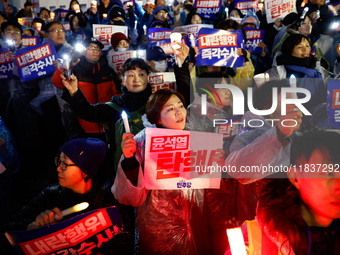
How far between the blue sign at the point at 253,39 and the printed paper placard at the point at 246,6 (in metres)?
2.15

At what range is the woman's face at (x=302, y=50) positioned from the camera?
340cm

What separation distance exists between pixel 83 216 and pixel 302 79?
9.53 feet

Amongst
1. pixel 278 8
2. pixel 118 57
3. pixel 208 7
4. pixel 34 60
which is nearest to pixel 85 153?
pixel 118 57

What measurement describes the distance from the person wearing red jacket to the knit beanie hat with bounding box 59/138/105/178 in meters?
1.65

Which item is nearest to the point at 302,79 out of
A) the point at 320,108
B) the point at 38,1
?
the point at 320,108

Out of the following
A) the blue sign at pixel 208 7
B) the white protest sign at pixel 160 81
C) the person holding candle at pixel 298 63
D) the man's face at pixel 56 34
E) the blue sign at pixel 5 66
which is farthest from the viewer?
the blue sign at pixel 208 7

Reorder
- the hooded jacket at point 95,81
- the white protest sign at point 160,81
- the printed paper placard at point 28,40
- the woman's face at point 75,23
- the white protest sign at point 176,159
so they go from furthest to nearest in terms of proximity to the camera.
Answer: the woman's face at point 75,23 → the printed paper placard at point 28,40 → the hooded jacket at point 95,81 → the white protest sign at point 160,81 → the white protest sign at point 176,159

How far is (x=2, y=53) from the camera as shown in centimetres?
458

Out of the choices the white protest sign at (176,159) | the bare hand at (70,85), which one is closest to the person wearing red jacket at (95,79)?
the bare hand at (70,85)

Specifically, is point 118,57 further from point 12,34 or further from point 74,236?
point 74,236

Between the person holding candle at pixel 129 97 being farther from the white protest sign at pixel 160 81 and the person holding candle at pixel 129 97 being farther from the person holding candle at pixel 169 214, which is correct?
the person holding candle at pixel 169 214

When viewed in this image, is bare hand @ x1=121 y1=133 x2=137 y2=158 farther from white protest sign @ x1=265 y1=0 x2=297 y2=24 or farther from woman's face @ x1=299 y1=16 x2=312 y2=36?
white protest sign @ x1=265 y1=0 x2=297 y2=24

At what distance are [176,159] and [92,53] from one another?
291 cm

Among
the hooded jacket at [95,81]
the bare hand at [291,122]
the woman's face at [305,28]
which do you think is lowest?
the hooded jacket at [95,81]
